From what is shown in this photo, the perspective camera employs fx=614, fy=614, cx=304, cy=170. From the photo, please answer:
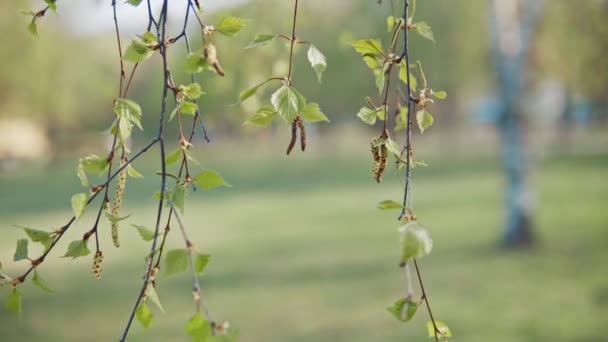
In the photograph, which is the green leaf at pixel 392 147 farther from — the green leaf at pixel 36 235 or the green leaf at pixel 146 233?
the green leaf at pixel 36 235

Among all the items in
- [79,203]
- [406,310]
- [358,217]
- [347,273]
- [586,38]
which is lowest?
[358,217]

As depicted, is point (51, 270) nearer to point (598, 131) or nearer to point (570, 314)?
point (570, 314)

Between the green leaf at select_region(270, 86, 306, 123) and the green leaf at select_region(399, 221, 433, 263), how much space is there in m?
0.19

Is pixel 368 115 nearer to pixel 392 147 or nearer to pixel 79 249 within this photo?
pixel 392 147

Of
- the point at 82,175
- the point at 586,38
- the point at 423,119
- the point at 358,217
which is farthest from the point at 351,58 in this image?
the point at 82,175

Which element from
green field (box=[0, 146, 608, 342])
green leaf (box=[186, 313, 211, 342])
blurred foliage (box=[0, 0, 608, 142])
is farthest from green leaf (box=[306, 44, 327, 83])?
blurred foliage (box=[0, 0, 608, 142])

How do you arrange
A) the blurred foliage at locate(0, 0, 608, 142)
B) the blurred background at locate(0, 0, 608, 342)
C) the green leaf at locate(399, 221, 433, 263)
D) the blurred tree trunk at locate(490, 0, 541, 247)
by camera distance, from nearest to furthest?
1. the green leaf at locate(399, 221, 433, 263)
2. the blurred background at locate(0, 0, 608, 342)
3. the blurred tree trunk at locate(490, 0, 541, 247)
4. the blurred foliage at locate(0, 0, 608, 142)

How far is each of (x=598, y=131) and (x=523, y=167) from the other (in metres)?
21.0

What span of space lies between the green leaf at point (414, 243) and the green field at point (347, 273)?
3.52 metres

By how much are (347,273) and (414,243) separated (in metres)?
6.84

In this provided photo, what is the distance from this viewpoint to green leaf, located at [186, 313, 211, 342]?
61 centimetres

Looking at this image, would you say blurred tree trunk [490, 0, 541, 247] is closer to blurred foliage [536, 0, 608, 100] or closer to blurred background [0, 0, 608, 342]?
blurred background [0, 0, 608, 342]

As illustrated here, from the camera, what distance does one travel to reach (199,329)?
2.00ft

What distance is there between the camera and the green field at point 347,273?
5465mm
